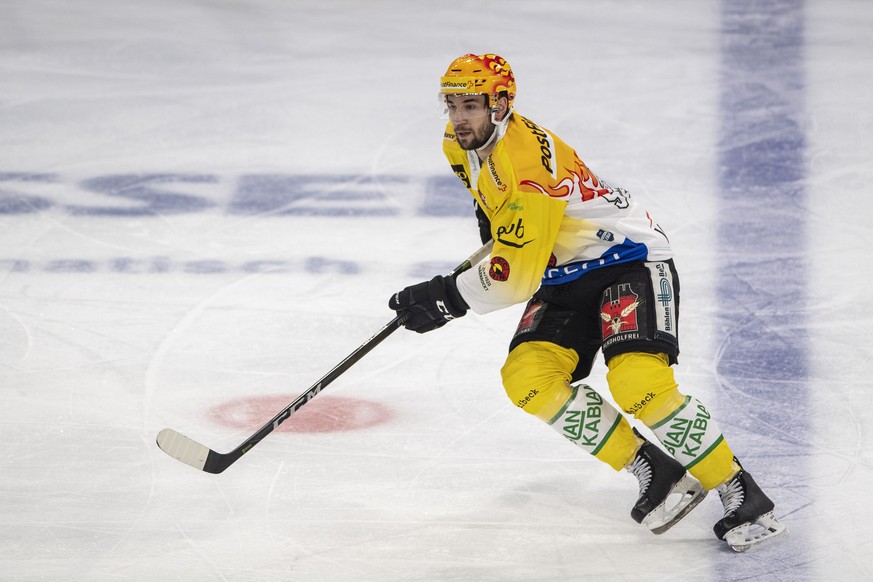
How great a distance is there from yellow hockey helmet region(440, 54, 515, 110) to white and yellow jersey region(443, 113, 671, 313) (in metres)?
0.10

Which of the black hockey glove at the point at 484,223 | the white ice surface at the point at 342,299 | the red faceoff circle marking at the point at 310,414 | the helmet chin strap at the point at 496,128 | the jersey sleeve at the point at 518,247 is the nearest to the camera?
the jersey sleeve at the point at 518,247

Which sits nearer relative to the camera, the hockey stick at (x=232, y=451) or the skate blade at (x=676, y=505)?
the skate blade at (x=676, y=505)

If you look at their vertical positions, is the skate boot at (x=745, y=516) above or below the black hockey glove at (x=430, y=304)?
below

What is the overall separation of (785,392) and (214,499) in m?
1.80

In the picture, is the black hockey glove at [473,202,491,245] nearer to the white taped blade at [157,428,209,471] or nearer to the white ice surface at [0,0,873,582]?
the white ice surface at [0,0,873,582]

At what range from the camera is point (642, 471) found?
3324 mm

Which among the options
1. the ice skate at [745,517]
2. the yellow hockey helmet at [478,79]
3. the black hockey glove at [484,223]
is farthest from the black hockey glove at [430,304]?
the ice skate at [745,517]

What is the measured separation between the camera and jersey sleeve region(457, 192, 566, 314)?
10.3 feet

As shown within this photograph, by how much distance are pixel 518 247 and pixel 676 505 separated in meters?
0.81

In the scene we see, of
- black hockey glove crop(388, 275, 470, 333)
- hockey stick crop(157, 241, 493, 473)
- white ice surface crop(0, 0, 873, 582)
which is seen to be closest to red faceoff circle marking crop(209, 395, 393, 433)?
white ice surface crop(0, 0, 873, 582)

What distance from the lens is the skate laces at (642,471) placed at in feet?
10.8

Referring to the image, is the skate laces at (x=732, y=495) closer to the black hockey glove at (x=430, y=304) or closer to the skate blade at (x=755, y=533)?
the skate blade at (x=755, y=533)

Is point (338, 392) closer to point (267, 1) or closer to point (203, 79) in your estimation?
point (203, 79)

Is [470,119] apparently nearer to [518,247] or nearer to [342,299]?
[518,247]
